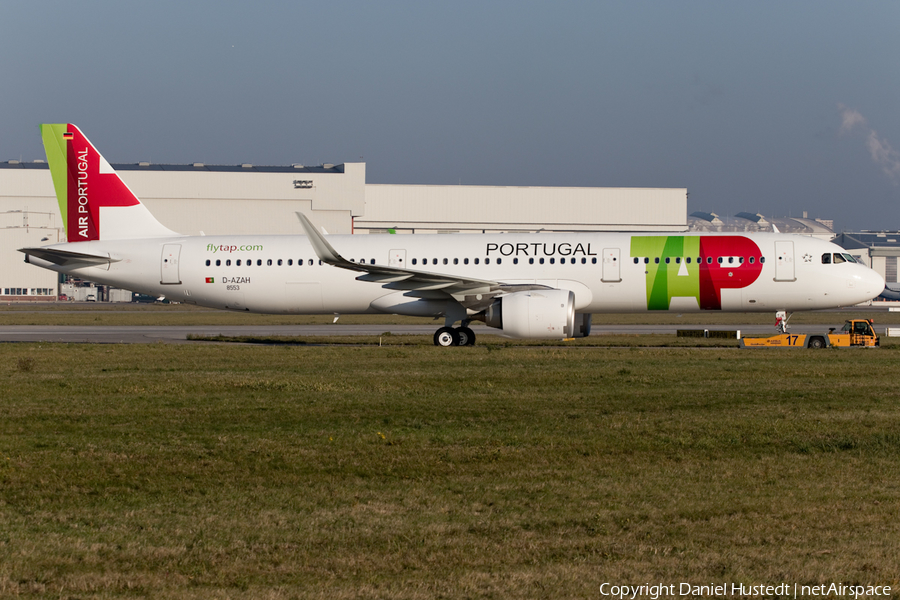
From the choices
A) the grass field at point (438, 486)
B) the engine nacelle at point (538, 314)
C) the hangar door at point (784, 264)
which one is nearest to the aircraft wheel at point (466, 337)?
the engine nacelle at point (538, 314)

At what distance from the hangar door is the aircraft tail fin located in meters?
22.3

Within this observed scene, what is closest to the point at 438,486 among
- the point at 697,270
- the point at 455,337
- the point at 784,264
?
the point at 455,337

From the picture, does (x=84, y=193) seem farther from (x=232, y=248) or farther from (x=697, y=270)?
(x=697, y=270)

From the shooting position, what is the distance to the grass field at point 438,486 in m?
6.57

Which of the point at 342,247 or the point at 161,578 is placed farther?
the point at 342,247

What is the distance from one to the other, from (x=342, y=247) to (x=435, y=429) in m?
19.8

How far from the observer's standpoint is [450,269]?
3072 centimetres

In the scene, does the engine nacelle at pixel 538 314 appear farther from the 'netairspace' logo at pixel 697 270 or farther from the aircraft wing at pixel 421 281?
the 'netairspace' logo at pixel 697 270

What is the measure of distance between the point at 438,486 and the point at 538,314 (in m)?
18.5

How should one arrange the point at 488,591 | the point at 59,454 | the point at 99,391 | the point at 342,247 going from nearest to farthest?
the point at 488,591
the point at 59,454
the point at 99,391
the point at 342,247

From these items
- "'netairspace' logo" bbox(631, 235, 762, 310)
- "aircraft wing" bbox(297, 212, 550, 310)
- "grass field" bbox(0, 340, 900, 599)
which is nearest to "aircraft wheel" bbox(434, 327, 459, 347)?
"aircraft wing" bbox(297, 212, 550, 310)

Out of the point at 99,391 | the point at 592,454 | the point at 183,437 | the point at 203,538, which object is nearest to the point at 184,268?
Answer: the point at 99,391

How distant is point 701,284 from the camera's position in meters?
29.4

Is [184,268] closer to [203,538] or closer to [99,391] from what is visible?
[99,391]
